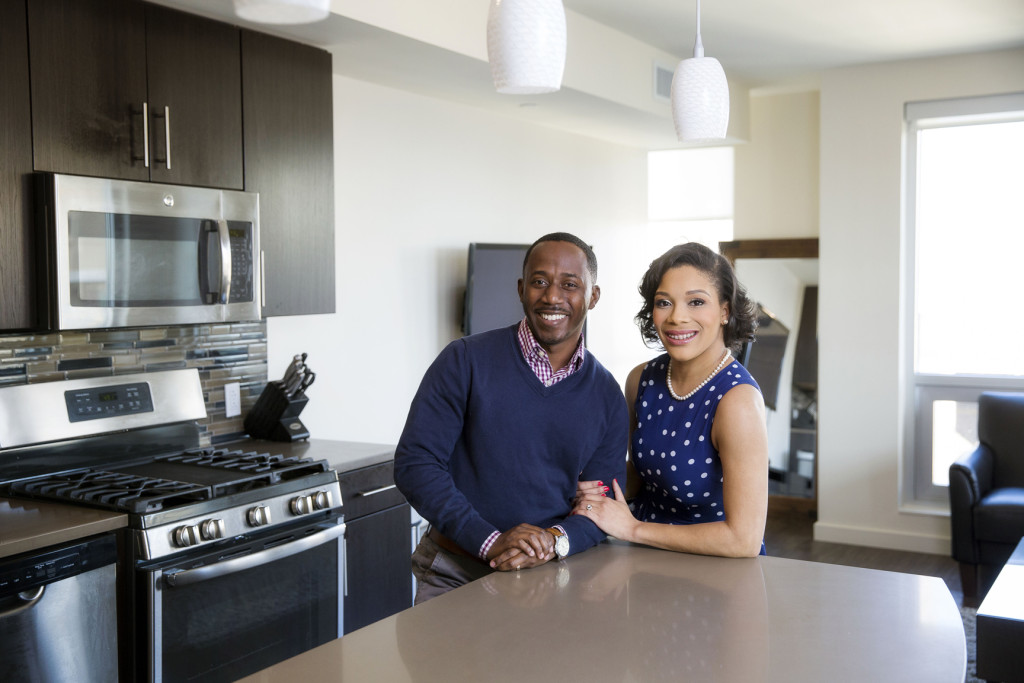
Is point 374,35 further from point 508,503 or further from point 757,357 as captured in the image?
point 757,357

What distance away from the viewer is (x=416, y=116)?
4309 millimetres

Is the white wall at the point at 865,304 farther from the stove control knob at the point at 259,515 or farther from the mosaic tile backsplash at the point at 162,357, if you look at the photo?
the stove control knob at the point at 259,515

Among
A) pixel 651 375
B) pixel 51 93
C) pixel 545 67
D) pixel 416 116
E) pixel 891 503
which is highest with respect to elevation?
pixel 416 116

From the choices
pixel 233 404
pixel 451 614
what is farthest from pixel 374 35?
pixel 451 614

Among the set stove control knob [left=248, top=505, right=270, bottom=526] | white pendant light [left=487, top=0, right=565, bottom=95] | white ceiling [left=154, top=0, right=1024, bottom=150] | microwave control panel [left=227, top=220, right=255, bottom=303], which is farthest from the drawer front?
white pendant light [left=487, top=0, right=565, bottom=95]

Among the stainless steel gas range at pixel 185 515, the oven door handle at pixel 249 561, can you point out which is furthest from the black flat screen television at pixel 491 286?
the oven door handle at pixel 249 561

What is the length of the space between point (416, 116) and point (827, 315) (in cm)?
276

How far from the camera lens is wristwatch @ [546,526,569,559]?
72.8 inches

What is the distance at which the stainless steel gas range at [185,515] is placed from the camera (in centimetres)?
241

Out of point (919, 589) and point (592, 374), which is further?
point (592, 374)

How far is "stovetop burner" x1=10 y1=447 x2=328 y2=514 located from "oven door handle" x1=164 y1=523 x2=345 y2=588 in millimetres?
181

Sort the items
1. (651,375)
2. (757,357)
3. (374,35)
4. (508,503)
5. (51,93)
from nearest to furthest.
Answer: (508,503)
(651,375)
(51,93)
(374,35)
(757,357)

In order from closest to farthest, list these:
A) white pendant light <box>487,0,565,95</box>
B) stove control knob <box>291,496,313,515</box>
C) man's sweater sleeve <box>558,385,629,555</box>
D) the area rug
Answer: white pendant light <box>487,0,565,95</box> < man's sweater sleeve <box>558,385,629,555</box> < stove control knob <box>291,496,313,515</box> < the area rug

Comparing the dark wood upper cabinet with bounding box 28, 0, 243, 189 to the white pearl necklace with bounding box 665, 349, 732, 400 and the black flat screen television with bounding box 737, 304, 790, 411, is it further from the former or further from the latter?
the black flat screen television with bounding box 737, 304, 790, 411
